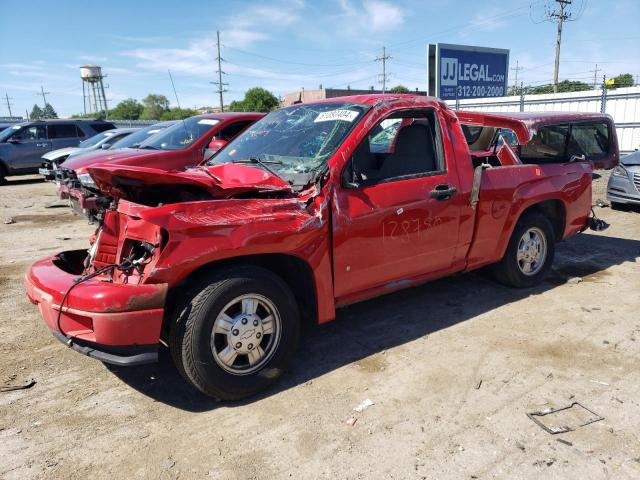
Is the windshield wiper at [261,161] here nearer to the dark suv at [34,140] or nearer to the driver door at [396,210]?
the driver door at [396,210]

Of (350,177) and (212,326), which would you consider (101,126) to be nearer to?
(350,177)

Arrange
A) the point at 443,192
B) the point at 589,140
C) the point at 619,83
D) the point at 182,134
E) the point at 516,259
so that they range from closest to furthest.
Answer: the point at 443,192 < the point at 516,259 < the point at 182,134 < the point at 589,140 < the point at 619,83

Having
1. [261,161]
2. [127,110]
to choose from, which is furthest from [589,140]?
[127,110]

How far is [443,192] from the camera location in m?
4.05

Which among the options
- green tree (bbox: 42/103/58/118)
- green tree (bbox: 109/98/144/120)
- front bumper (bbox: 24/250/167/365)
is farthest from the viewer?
green tree (bbox: 42/103/58/118)

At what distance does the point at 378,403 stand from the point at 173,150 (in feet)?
16.9

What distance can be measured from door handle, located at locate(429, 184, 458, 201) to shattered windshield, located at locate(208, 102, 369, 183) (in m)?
0.84

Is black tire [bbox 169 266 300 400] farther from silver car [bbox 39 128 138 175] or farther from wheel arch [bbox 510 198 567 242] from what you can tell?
silver car [bbox 39 128 138 175]

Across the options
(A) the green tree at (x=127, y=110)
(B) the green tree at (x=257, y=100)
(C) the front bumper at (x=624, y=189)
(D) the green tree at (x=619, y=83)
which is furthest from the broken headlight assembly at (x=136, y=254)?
(A) the green tree at (x=127, y=110)

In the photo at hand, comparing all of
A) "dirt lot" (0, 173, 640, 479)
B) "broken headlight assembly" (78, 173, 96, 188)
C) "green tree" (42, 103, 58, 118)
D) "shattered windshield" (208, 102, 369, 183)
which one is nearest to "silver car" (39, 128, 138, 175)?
"broken headlight assembly" (78, 173, 96, 188)

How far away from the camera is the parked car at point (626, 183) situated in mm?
9141

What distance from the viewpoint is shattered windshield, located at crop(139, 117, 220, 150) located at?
7336 mm

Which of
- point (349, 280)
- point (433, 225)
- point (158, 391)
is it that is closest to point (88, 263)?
point (158, 391)

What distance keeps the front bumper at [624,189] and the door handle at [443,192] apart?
6728 millimetres
